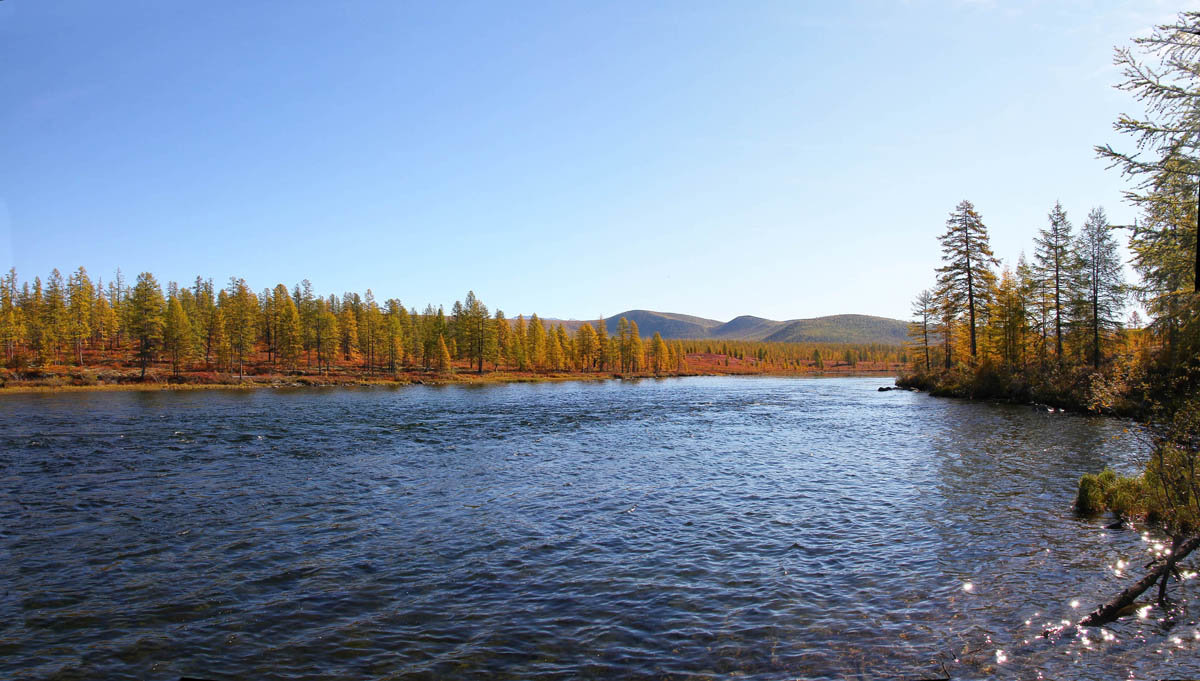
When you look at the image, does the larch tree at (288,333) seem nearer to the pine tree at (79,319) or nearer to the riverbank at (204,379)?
the riverbank at (204,379)

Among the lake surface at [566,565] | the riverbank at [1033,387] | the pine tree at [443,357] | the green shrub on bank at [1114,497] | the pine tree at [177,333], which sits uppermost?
the pine tree at [177,333]

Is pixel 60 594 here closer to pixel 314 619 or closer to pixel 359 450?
pixel 314 619

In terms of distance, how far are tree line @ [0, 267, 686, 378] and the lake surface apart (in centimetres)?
7392

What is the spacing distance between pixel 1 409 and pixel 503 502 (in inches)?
2130

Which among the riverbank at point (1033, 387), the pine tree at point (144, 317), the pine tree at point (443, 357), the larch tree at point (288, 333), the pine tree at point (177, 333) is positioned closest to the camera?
the riverbank at point (1033, 387)

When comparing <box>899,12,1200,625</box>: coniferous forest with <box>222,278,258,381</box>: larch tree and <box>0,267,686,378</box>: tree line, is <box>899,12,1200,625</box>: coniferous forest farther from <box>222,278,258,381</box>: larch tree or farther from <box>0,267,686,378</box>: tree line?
<box>222,278,258,381</box>: larch tree

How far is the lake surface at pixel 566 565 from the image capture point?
324 inches

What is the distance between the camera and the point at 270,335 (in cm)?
10769

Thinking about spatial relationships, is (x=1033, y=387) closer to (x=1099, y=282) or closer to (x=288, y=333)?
(x=1099, y=282)

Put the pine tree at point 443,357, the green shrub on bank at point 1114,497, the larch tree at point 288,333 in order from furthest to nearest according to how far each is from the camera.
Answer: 1. the pine tree at point 443,357
2. the larch tree at point 288,333
3. the green shrub on bank at point 1114,497

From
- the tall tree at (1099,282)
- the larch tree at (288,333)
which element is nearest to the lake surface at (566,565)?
the tall tree at (1099,282)

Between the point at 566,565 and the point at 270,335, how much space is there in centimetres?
11441

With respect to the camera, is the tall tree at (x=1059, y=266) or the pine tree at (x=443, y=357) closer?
the tall tree at (x=1059, y=266)

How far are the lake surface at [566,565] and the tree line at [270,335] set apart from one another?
7392 cm
